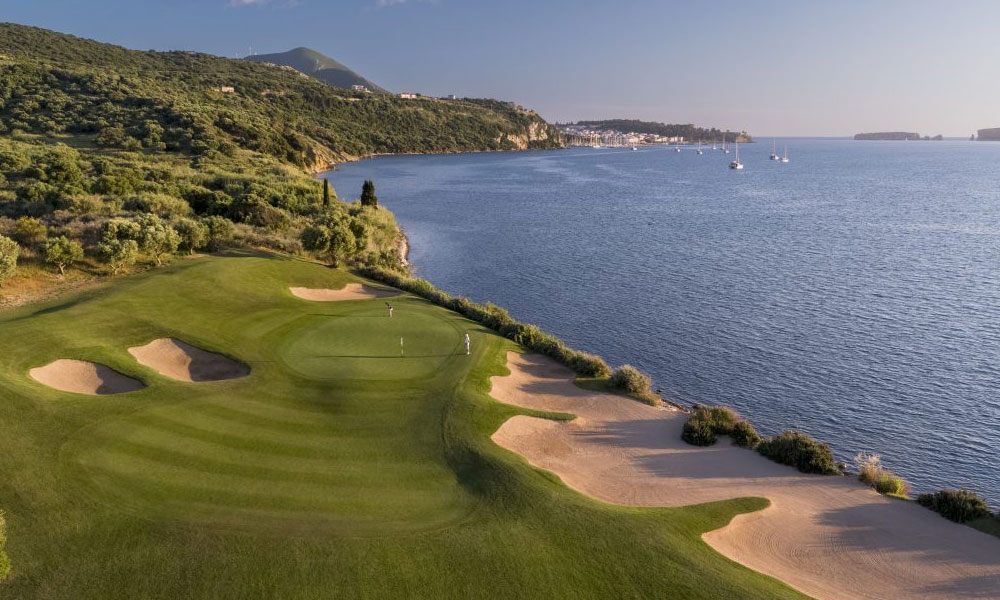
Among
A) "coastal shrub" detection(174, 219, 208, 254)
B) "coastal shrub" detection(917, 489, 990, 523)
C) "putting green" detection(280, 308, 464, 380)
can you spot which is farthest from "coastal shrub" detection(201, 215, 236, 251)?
"coastal shrub" detection(917, 489, 990, 523)

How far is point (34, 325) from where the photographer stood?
2762cm

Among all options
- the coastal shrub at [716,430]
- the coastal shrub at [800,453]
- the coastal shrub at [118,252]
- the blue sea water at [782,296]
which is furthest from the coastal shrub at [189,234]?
the coastal shrub at [800,453]

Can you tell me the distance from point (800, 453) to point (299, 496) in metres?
19.1

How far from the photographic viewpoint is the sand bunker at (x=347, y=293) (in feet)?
132

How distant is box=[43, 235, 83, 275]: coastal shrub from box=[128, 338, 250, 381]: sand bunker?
52.0 feet

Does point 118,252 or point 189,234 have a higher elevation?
point 189,234

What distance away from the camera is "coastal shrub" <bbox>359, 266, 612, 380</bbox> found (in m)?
31.5

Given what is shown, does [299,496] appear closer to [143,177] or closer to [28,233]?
[28,233]

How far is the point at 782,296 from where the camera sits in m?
51.7

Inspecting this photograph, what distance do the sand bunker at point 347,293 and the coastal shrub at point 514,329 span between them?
7.11ft

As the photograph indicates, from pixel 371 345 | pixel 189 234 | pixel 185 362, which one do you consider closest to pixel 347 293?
pixel 371 345

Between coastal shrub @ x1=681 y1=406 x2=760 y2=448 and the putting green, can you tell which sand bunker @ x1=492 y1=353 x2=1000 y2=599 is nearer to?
coastal shrub @ x1=681 y1=406 x2=760 y2=448

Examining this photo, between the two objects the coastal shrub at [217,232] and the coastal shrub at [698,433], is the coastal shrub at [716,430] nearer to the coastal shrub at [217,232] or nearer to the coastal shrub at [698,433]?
the coastal shrub at [698,433]

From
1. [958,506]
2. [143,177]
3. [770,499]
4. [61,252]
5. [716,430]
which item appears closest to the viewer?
[958,506]
